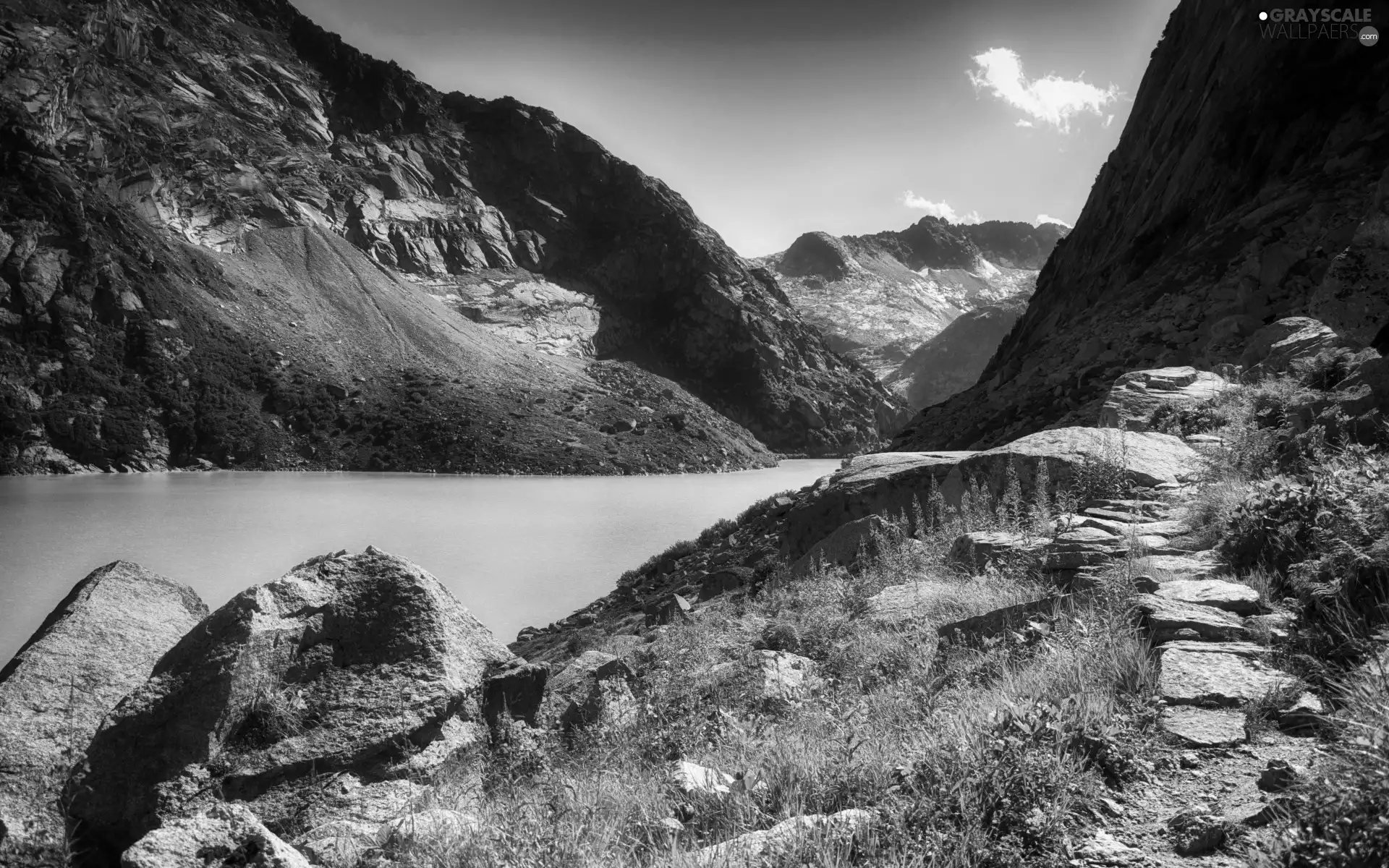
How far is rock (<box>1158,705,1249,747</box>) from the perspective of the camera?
10.00 feet

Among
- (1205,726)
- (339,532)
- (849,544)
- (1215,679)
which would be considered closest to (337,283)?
(339,532)

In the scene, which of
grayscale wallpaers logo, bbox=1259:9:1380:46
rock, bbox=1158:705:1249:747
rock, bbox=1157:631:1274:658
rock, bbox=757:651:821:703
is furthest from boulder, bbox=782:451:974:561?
grayscale wallpaers logo, bbox=1259:9:1380:46

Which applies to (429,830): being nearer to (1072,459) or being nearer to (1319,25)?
(1072,459)

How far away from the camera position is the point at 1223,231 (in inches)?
785

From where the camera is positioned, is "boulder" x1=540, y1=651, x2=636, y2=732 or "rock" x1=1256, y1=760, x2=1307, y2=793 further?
"boulder" x1=540, y1=651, x2=636, y2=732

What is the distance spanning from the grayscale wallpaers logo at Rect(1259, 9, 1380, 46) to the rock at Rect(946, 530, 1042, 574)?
2445 centimetres

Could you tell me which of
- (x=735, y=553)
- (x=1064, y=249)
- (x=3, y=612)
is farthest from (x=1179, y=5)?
(x=3, y=612)

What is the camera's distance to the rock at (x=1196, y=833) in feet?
7.93

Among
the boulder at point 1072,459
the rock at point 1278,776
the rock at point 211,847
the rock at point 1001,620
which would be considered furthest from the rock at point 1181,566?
the rock at point 211,847

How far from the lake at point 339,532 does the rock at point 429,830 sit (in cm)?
1520

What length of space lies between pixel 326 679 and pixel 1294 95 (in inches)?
1197

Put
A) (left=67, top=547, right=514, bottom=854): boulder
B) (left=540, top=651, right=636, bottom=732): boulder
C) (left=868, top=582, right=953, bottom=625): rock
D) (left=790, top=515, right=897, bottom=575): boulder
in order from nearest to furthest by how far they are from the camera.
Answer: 1. (left=67, top=547, right=514, bottom=854): boulder
2. (left=540, top=651, right=636, bottom=732): boulder
3. (left=868, top=582, right=953, bottom=625): rock
4. (left=790, top=515, right=897, bottom=575): boulder

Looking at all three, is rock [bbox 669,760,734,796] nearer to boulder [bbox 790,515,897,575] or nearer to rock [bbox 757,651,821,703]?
rock [bbox 757,651,821,703]

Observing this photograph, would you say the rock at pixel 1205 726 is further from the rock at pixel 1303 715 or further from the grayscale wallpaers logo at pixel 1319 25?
the grayscale wallpaers logo at pixel 1319 25
